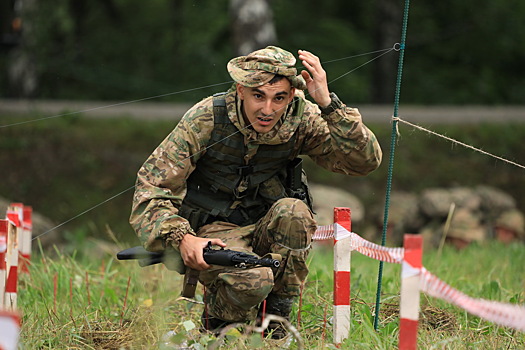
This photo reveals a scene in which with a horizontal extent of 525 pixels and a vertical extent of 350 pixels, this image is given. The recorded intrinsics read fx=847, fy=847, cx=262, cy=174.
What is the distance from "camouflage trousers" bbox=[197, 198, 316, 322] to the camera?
13.7 ft

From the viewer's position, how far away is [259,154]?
14.8ft

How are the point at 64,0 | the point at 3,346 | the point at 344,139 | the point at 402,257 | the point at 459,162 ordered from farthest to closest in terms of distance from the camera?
1. the point at 64,0
2. the point at 459,162
3. the point at 344,139
4. the point at 402,257
5. the point at 3,346

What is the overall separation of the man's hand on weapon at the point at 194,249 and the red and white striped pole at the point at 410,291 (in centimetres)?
101

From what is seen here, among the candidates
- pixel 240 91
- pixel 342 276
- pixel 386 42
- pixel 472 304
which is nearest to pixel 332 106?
pixel 240 91

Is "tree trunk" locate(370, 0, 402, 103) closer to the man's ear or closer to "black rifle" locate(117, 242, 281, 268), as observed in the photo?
the man's ear

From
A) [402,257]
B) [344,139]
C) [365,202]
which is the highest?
[344,139]

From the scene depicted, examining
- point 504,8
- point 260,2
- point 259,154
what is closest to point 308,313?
point 259,154

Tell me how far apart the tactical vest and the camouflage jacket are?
4cm

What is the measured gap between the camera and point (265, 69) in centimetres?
425

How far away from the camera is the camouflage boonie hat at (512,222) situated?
33.3 feet

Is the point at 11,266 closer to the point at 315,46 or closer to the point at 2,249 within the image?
the point at 2,249

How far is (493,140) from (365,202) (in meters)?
2.25

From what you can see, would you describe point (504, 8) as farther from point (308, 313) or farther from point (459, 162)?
point (308, 313)

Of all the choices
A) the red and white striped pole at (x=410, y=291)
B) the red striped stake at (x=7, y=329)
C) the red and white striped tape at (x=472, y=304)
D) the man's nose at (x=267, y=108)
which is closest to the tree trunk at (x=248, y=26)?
the man's nose at (x=267, y=108)
